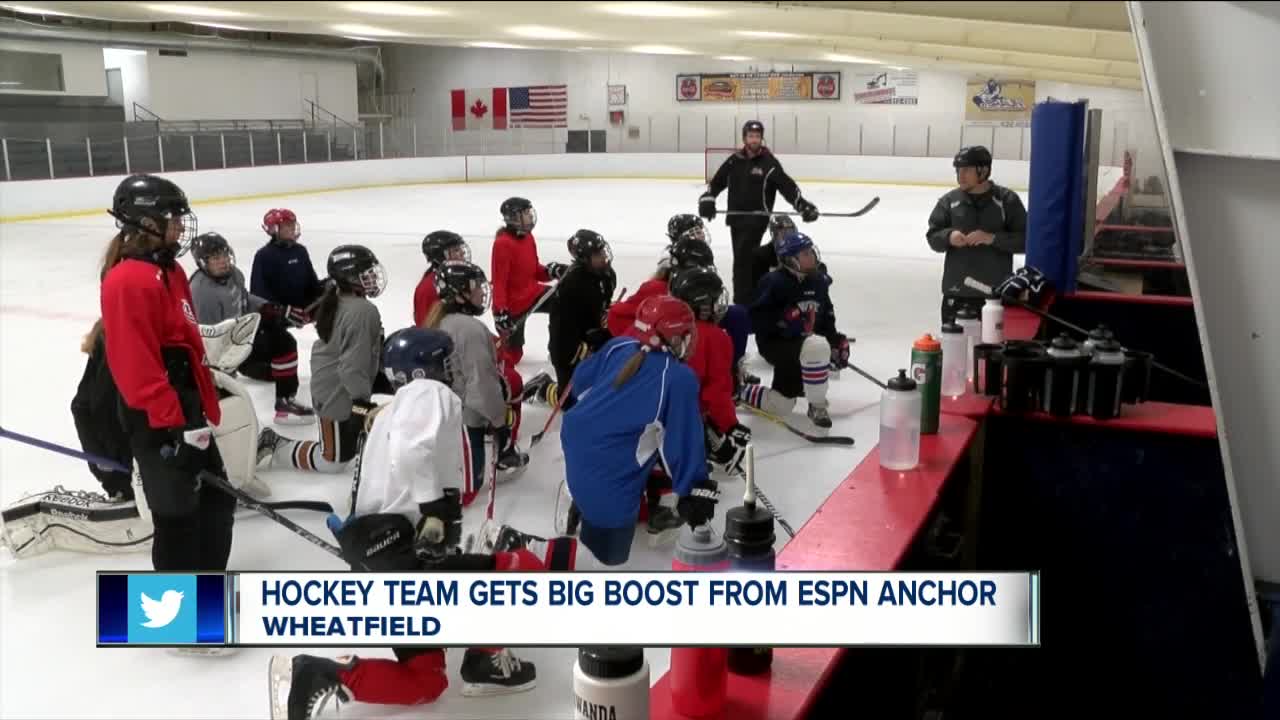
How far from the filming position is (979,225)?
530 cm

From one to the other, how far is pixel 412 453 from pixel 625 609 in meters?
1.04

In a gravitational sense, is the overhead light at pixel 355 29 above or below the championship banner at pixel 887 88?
below

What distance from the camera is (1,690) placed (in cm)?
281

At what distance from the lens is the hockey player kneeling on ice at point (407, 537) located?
100 inches

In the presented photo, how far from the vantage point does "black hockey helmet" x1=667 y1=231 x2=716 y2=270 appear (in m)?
4.66

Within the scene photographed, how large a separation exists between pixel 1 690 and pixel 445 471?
4.27ft

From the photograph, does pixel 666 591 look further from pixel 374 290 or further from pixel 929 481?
pixel 374 290

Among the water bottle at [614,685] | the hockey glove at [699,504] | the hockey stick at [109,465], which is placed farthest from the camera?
the hockey stick at [109,465]

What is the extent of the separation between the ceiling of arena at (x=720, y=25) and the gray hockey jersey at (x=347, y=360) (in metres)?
1.04


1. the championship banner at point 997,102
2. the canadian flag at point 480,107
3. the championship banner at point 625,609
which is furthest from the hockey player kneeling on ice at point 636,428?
the canadian flag at point 480,107

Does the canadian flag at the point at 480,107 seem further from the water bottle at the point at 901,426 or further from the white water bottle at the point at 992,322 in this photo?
the water bottle at the point at 901,426

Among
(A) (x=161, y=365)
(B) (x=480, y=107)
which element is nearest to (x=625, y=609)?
(A) (x=161, y=365)

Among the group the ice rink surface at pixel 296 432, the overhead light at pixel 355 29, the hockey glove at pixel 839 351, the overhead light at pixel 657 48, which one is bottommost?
the ice rink surface at pixel 296 432

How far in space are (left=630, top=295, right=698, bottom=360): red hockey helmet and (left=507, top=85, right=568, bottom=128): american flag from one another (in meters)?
23.6
